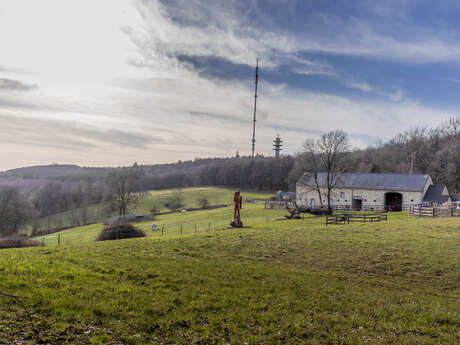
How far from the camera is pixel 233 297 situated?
939cm

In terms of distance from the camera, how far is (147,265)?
40.6 feet

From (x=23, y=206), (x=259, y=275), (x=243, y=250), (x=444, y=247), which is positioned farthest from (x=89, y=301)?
(x=23, y=206)

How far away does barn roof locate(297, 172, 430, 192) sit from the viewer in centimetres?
Result: 4806

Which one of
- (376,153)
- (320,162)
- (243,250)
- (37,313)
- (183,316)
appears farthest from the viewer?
(376,153)

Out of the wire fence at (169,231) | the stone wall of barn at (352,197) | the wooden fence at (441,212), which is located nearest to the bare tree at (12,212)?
the wire fence at (169,231)

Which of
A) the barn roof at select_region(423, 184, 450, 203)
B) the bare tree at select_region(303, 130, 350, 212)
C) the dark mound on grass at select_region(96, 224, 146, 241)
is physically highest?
the bare tree at select_region(303, 130, 350, 212)

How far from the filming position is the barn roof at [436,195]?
45713 millimetres

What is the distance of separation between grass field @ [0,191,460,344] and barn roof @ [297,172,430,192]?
36.1 m

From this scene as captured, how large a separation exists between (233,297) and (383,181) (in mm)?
49958

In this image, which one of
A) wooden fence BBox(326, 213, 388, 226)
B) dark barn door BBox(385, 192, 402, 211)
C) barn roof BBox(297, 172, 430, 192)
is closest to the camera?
wooden fence BBox(326, 213, 388, 226)

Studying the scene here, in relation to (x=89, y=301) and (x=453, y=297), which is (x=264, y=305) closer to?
(x=89, y=301)

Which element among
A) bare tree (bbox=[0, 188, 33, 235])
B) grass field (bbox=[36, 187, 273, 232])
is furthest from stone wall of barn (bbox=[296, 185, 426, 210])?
bare tree (bbox=[0, 188, 33, 235])

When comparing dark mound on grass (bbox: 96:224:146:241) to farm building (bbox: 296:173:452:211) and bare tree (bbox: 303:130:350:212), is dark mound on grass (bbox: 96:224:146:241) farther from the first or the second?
farm building (bbox: 296:173:452:211)

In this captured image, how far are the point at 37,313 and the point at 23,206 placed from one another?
215ft
